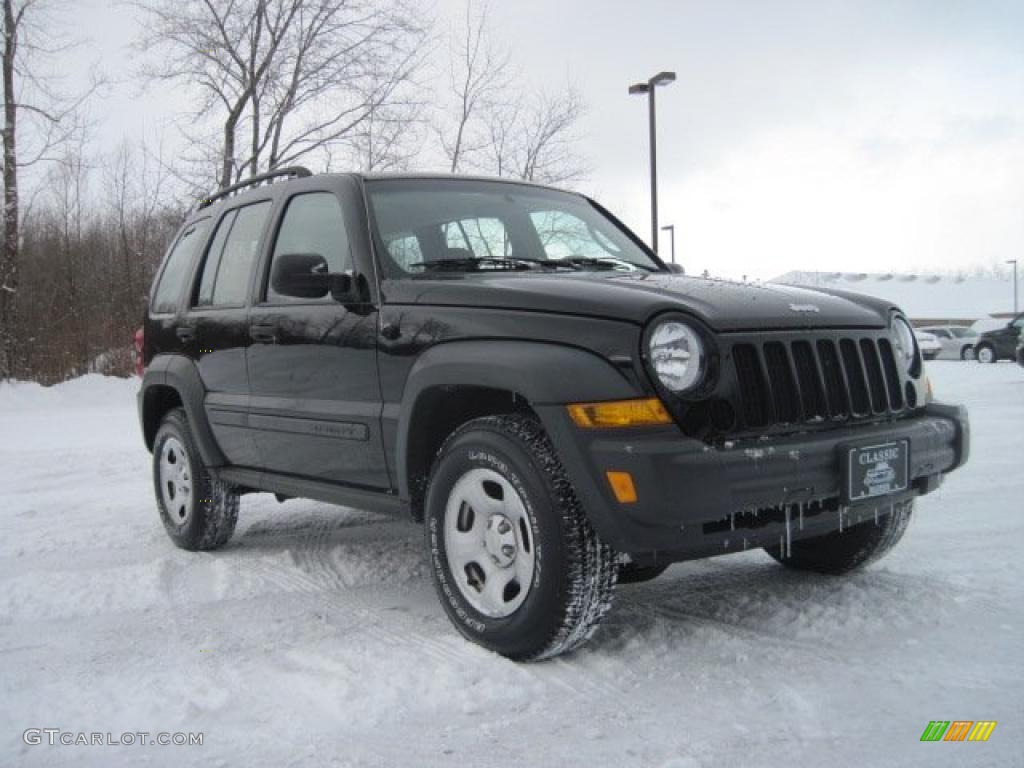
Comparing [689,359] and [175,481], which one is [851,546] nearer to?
[689,359]

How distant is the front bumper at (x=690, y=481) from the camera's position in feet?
9.18

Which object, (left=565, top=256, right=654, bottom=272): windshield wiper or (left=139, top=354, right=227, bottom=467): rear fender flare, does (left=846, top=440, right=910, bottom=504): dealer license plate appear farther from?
(left=139, top=354, right=227, bottom=467): rear fender flare

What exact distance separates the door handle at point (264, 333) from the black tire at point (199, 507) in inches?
38.2

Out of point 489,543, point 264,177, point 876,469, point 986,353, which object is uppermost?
point 264,177

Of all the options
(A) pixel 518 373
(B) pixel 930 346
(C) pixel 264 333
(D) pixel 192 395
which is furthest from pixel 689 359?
(B) pixel 930 346

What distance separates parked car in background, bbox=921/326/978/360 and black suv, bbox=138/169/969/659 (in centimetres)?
3410

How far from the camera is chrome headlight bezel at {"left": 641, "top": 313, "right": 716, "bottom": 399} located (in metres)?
2.92

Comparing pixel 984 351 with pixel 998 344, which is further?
pixel 984 351

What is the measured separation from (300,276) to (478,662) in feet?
5.49

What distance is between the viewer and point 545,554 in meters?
3.00

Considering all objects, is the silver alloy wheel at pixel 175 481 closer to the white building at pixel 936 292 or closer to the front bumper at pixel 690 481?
the front bumper at pixel 690 481

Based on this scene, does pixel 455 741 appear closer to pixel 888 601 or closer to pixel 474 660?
pixel 474 660

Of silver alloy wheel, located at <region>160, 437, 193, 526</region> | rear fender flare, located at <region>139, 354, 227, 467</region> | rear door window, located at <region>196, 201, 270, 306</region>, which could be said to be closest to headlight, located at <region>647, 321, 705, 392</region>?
rear door window, located at <region>196, 201, 270, 306</region>
